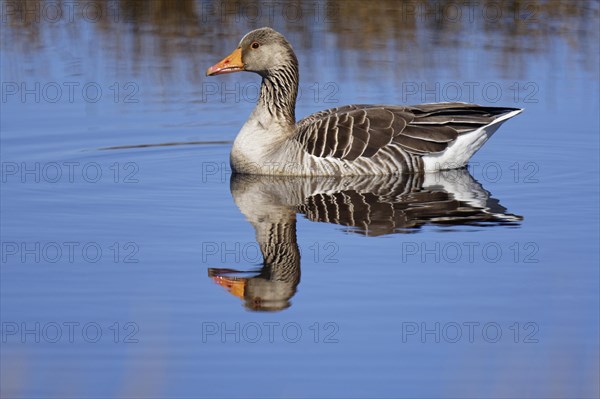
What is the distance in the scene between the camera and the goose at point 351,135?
565 inches

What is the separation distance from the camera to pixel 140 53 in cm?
2042

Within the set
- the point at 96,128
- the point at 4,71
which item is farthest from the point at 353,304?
the point at 4,71

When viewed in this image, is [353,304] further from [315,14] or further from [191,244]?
[315,14]

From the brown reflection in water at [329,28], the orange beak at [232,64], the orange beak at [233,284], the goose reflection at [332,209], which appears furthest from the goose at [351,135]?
the orange beak at [233,284]

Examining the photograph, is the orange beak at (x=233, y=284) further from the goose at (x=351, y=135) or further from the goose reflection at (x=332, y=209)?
the goose at (x=351, y=135)

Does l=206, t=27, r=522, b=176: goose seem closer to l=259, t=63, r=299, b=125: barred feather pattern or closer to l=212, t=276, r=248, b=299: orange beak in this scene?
l=259, t=63, r=299, b=125: barred feather pattern

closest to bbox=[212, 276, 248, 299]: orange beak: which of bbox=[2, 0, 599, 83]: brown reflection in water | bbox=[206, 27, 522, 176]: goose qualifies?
bbox=[206, 27, 522, 176]: goose

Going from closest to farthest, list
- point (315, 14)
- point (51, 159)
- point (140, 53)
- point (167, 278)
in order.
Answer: point (167, 278) < point (51, 159) < point (140, 53) < point (315, 14)

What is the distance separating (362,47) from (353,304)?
12432 mm

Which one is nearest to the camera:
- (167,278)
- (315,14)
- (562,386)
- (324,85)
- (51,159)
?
(562,386)

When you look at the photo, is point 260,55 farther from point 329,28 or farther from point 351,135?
point 329,28

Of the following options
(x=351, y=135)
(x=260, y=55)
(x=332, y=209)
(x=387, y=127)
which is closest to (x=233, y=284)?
(x=332, y=209)

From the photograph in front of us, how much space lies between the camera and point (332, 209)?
12.6m

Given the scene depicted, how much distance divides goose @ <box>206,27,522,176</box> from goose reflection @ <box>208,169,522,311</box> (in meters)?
0.16
